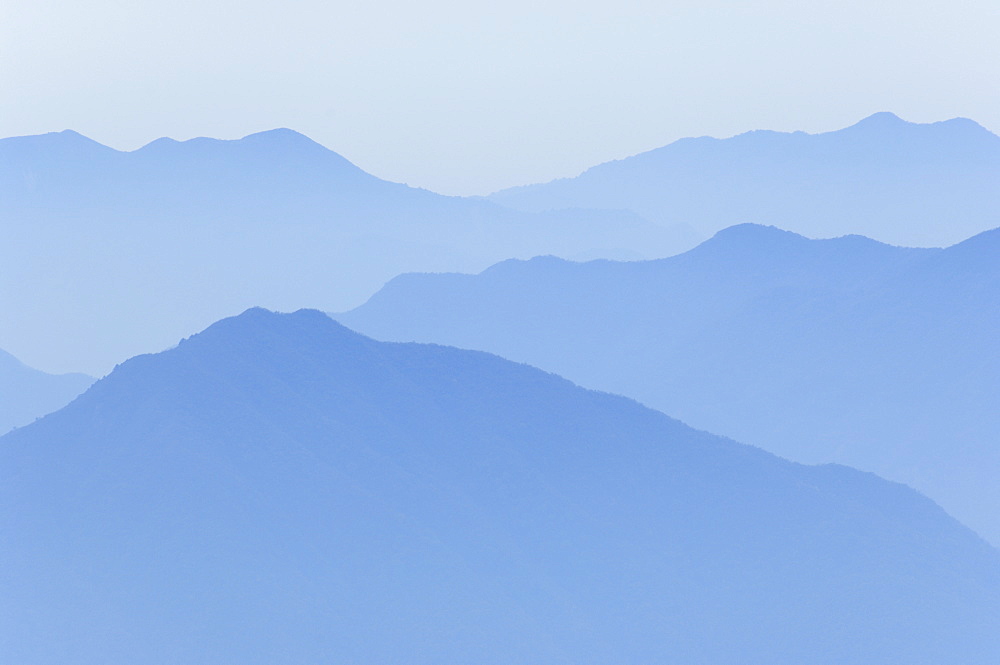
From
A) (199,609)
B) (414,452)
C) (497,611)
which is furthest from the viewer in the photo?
(414,452)

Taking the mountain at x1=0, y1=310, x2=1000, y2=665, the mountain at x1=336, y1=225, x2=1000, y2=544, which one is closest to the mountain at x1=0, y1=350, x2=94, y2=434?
the mountain at x1=336, y1=225, x2=1000, y2=544

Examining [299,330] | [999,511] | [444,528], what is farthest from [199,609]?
[999,511]

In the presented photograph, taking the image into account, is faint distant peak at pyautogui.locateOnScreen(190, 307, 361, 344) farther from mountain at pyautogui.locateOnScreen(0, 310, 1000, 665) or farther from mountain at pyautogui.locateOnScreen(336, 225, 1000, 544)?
mountain at pyautogui.locateOnScreen(336, 225, 1000, 544)

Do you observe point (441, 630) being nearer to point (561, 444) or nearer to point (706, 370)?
point (561, 444)

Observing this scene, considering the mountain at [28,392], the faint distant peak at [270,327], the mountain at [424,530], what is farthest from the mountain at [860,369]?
the faint distant peak at [270,327]

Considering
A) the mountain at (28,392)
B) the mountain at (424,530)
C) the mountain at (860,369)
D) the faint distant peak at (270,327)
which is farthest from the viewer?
the mountain at (28,392)

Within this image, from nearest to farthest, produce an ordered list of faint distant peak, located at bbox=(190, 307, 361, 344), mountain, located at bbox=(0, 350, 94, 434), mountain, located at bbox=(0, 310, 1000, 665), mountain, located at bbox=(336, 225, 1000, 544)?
mountain, located at bbox=(0, 310, 1000, 665) < faint distant peak, located at bbox=(190, 307, 361, 344) < mountain, located at bbox=(336, 225, 1000, 544) < mountain, located at bbox=(0, 350, 94, 434)

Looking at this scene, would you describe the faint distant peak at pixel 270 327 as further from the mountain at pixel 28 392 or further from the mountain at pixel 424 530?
the mountain at pixel 28 392
